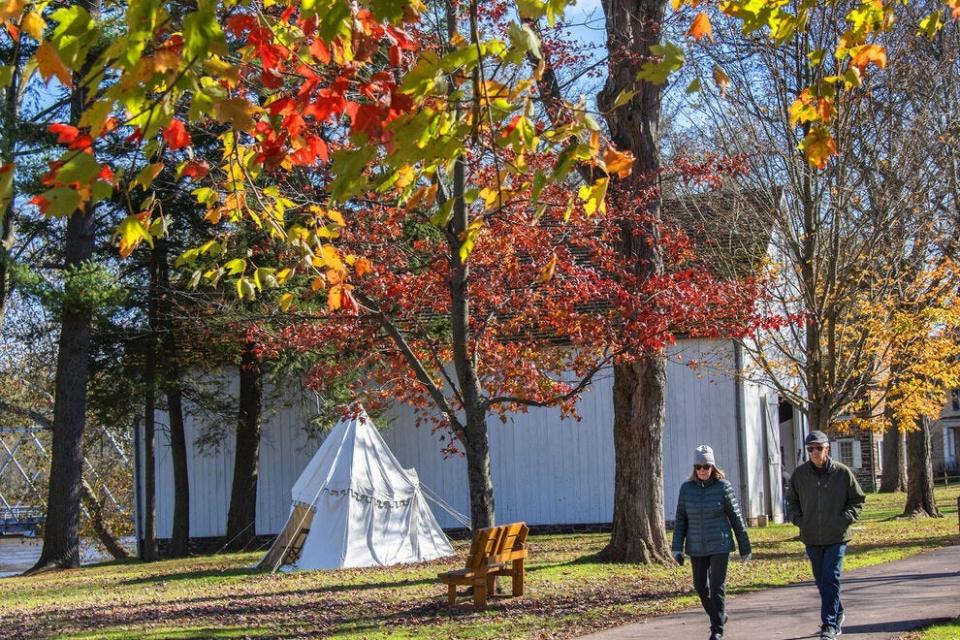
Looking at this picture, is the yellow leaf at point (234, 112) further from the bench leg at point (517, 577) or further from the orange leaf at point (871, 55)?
the bench leg at point (517, 577)

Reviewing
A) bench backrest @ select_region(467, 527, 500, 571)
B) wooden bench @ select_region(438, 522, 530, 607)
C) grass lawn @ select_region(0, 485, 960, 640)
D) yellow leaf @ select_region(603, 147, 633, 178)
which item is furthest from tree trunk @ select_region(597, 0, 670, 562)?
yellow leaf @ select_region(603, 147, 633, 178)

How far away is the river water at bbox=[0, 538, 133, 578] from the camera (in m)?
33.5

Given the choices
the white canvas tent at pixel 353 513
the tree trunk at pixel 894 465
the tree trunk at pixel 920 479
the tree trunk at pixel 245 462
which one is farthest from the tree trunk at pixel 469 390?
the tree trunk at pixel 894 465

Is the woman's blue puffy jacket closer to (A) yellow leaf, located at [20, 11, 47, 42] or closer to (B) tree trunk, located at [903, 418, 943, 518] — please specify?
(A) yellow leaf, located at [20, 11, 47, 42]

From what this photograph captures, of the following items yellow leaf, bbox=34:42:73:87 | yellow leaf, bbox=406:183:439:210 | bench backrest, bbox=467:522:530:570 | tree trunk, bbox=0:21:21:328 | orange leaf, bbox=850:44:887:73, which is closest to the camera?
yellow leaf, bbox=34:42:73:87

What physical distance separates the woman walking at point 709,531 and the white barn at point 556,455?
14909 millimetres

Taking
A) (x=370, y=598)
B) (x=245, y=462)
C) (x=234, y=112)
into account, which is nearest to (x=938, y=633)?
(x=370, y=598)

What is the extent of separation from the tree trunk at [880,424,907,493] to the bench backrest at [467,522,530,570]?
3219 centimetres

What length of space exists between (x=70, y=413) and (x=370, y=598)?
1162 cm

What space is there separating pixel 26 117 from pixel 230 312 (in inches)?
283

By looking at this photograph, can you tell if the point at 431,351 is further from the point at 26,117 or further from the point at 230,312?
the point at 26,117

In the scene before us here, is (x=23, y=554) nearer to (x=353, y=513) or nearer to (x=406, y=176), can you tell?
(x=353, y=513)

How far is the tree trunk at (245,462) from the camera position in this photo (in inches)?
1057

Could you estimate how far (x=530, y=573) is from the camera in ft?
53.6
